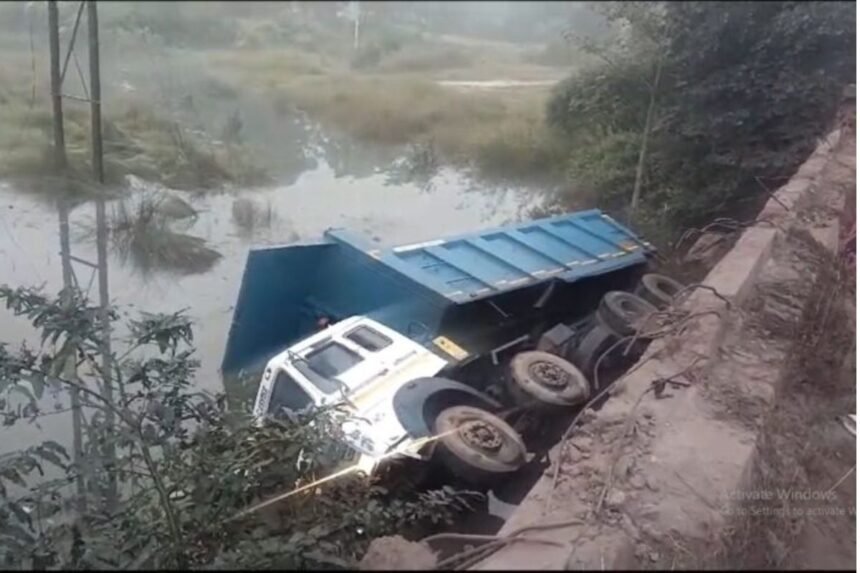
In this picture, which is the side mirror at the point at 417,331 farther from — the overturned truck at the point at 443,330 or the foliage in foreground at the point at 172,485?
the foliage in foreground at the point at 172,485

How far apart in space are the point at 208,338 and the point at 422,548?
5.58 m

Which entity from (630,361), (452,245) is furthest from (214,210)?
(630,361)

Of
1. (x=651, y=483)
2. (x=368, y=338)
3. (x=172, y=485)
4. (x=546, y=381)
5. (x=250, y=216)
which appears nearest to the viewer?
(x=651, y=483)

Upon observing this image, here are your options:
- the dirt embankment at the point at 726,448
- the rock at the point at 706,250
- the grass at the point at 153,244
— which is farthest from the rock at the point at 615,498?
the grass at the point at 153,244

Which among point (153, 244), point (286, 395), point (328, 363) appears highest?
point (328, 363)

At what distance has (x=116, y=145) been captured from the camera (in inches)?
478

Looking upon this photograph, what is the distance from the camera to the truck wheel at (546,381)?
5.33 m

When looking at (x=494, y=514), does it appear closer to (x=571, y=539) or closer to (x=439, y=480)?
(x=439, y=480)

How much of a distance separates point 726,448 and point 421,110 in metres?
13.1

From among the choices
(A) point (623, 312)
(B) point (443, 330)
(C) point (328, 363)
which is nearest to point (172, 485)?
(C) point (328, 363)

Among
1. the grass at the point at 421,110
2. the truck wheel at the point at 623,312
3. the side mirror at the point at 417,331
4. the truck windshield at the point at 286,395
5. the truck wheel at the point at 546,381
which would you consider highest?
the truck wheel at the point at 623,312

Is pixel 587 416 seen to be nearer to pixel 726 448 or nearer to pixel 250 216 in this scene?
pixel 726 448

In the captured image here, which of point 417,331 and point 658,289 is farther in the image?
point 658,289

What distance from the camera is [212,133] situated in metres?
14.1
